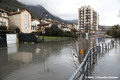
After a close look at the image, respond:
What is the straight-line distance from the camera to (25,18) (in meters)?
37.2

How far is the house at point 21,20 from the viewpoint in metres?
36.3

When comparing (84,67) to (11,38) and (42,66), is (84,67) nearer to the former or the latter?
(42,66)

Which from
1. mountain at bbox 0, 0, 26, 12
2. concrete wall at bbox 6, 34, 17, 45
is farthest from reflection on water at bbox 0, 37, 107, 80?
mountain at bbox 0, 0, 26, 12

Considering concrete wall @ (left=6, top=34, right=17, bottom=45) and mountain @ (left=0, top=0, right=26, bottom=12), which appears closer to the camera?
concrete wall @ (left=6, top=34, right=17, bottom=45)

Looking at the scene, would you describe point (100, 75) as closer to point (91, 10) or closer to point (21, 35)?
point (21, 35)

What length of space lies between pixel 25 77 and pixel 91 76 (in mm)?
2997

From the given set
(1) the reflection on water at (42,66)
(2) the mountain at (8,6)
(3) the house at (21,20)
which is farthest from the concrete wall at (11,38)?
(2) the mountain at (8,6)

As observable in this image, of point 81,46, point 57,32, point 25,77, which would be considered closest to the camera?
point 25,77

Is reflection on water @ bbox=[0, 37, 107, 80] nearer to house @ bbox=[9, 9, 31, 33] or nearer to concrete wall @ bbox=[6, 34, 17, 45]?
concrete wall @ bbox=[6, 34, 17, 45]

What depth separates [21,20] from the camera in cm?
3631

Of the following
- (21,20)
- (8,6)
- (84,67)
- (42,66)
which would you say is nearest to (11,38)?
(21,20)

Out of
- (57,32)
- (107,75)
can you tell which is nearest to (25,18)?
(57,32)

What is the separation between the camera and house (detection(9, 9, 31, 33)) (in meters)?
36.3

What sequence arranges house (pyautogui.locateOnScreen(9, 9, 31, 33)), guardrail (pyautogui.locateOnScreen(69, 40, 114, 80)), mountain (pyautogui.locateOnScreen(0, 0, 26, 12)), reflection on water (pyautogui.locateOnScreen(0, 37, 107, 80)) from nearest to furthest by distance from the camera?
guardrail (pyautogui.locateOnScreen(69, 40, 114, 80)) < reflection on water (pyautogui.locateOnScreen(0, 37, 107, 80)) < house (pyautogui.locateOnScreen(9, 9, 31, 33)) < mountain (pyautogui.locateOnScreen(0, 0, 26, 12))
